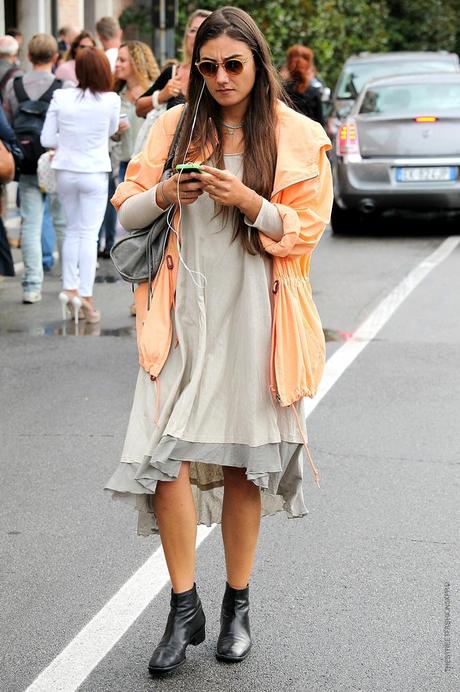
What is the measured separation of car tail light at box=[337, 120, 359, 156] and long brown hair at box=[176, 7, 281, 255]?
10986 millimetres

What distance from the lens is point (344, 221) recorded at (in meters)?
15.2

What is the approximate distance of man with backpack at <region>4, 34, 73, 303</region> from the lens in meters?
10.5

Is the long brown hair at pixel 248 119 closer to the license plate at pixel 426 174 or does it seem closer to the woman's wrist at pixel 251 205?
the woman's wrist at pixel 251 205

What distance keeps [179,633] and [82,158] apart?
6.25 metres

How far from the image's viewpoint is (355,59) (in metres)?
22.4

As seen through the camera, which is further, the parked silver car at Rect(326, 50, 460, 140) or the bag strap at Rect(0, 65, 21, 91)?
the parked silver car at Rect(326, 50, 460, 140)

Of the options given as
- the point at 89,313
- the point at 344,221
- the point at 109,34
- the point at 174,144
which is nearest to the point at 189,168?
the point at 174,144

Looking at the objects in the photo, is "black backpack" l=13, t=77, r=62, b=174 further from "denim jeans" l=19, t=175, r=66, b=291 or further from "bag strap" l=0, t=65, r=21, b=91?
"bag strap" l=0, t=65, r=21, b=91

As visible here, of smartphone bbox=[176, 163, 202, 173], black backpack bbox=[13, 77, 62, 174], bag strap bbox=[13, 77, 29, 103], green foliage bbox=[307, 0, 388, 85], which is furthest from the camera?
green foliage bbox=[307, 0, 388, 85]

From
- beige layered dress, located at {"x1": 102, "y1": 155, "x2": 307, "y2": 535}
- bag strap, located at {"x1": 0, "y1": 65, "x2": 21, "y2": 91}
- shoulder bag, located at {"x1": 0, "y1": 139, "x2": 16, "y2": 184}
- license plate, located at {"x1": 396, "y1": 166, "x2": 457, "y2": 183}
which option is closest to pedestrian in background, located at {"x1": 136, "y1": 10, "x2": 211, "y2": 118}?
shoulder bag, located at {"x1": 0, "y1": 139, "x2": 16, "y2": 184}

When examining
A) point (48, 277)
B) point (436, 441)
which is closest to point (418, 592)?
point (436, 441)

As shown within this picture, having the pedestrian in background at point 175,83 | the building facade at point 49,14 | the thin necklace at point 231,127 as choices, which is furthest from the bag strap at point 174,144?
the building facade at point 49,14

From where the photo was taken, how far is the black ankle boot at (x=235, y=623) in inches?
159

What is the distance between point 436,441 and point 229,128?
122 inches
